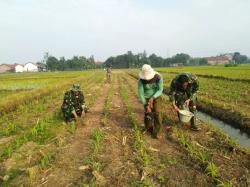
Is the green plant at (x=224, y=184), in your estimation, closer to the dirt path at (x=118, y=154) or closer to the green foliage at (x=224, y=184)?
the green foliage at (x=224, y=184)

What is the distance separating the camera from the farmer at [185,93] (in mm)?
6611

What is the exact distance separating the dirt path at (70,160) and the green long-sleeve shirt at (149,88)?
61.0 inches

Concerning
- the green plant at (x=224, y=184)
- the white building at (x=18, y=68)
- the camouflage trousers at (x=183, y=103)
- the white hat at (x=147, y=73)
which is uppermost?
the white hat at (x=147, y=73)

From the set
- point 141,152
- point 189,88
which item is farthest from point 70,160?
point 189,88

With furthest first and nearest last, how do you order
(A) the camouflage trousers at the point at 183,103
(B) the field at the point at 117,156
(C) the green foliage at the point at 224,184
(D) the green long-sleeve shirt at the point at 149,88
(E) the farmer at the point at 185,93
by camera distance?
(A) the camouflage trousers at the point at 183,103 → (E) the farmer at the point at 185,93 → (D) the green long-sleeve shirt at the point at 149,88 → (B) the field at the point at 117,156 → (C) the green foliage at the point at 224,184

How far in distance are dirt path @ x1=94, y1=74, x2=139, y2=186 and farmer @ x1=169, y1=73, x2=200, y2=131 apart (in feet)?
4.29

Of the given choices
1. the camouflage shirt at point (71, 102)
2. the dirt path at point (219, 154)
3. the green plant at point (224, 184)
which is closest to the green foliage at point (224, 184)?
the green plant at point (224, 184)

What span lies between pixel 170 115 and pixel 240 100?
3579 millimetres

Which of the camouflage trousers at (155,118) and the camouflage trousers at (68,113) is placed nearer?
the camouflage trousers at (155,118)

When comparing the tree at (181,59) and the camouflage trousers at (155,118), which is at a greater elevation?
the camouflage trousers at (155,118)

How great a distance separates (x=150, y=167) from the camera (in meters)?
4.61

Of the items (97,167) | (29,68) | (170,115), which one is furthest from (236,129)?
(29,68)

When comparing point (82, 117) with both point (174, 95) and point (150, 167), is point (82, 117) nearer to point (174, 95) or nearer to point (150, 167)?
point (174, 95)

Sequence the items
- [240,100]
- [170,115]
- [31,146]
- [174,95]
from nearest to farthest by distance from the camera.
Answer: [31,146], [174,95], [170,115], [240,100]
